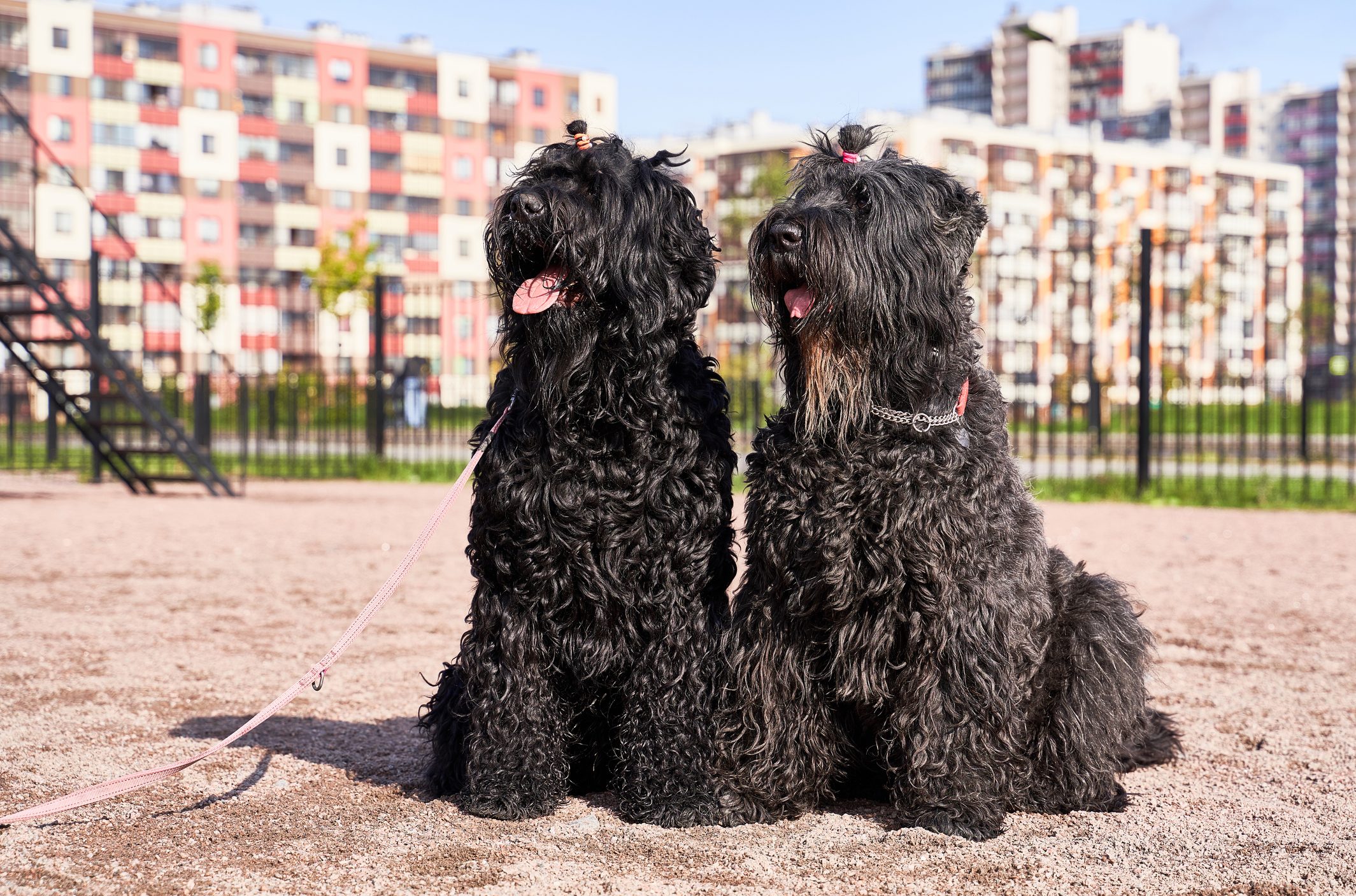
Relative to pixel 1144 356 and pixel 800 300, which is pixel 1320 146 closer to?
pixel 1144 356

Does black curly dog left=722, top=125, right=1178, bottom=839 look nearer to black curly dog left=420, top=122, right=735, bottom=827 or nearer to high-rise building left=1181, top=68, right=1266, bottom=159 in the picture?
black curly dog left=420, top=122, right=735, bottom=827

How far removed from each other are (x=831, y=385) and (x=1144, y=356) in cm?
1133

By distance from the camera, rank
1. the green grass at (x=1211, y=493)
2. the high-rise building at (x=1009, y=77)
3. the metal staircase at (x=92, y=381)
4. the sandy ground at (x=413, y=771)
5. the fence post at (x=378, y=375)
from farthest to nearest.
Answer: the high-rise building at (x=1009, y=77)
the fence post at (x=378, y=375)
the green grass at (x=1211, y=493)
the metal staircase at (x=92, y=381)
the sandy ground at (x=413, y=771)

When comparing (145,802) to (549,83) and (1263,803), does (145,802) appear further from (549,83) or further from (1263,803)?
(549,83)

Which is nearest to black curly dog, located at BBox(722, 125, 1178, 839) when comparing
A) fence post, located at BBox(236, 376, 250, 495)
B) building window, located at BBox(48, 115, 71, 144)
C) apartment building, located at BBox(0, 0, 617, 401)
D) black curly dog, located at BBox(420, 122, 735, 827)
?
black curly dog, located at BBox(420, 122, 735, 827)

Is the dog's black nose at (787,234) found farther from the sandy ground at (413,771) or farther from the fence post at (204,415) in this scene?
the fence post at (204,415)

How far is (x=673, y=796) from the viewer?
3.63 metres

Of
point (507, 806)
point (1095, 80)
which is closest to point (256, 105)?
point (507, 806)

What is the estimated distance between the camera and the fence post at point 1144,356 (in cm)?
1333

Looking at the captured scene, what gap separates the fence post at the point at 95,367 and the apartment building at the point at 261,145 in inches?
1595

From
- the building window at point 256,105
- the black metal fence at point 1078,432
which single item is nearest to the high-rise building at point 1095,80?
the building window at point 256,105

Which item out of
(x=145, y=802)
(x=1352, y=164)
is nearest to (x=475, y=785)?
(x=145, y=802)

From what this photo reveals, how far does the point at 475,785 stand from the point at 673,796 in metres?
0.59

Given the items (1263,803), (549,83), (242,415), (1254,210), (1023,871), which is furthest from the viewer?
(1254,210)
